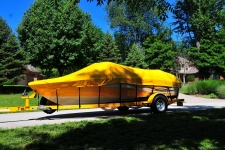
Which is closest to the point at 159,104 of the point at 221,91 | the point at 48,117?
the point at 48,117

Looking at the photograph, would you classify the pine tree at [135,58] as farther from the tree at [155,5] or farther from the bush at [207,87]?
the tree at [155,5]

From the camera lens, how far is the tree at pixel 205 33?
4131 centimetres

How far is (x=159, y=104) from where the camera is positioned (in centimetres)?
1220

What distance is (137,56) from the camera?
2019 inches

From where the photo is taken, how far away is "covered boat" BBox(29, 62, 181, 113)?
34.4ft

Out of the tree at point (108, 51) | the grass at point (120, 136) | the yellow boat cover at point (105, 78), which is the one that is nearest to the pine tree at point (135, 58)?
the tree at point (108, 51)

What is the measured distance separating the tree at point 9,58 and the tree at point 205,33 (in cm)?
2300

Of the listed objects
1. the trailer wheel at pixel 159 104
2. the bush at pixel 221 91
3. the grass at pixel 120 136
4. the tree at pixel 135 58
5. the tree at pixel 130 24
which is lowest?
the grass at pixel 120 136

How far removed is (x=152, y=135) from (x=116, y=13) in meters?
52.9

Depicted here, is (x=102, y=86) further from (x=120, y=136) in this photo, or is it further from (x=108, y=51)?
(x=108, y=51)

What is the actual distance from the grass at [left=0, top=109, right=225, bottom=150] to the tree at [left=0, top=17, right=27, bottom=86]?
22025 millimetres

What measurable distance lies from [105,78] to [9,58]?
810 inches

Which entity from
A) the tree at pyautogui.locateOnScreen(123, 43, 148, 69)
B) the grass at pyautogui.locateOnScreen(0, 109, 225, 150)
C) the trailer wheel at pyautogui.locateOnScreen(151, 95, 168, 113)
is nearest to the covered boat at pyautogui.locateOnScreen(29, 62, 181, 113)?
the trailer wheel at pyautogui.locateOnScreen(151, 95, 168, 113)

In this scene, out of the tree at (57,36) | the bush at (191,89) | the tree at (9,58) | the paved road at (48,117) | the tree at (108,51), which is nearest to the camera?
the paved road at (48,117)
